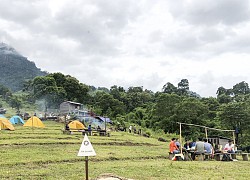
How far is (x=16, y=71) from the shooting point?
16538 centimetres

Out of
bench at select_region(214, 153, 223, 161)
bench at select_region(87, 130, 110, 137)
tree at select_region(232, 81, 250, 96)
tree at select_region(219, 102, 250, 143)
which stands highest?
tree at select_region(232, 81, 250, 96)

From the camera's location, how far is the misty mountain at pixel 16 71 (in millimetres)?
145675

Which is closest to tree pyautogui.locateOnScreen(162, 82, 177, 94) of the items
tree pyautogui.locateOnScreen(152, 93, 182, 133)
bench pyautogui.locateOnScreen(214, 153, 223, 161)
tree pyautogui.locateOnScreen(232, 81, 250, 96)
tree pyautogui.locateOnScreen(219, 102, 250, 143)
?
tree pyautogui.locateOnScreen(232, 81, 250, 96)

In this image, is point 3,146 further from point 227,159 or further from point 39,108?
point 39,108

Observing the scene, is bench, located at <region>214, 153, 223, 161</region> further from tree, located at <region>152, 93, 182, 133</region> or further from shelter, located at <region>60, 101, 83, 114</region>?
shelter, located at <region>60, 101, 83, 114</region>

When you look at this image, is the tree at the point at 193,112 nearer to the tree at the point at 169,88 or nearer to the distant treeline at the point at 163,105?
the distant treeline at the point at 163,105

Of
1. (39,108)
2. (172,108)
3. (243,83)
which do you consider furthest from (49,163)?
(243,83)

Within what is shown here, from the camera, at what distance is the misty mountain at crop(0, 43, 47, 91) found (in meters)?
146

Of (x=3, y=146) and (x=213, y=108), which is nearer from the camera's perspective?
(x=3, y=146)

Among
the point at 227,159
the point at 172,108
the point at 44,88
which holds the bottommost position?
the point at 227,159

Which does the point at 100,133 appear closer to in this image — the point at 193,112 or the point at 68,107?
the point at 193,112

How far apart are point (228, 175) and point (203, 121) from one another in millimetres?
35559

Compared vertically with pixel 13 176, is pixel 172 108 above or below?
above

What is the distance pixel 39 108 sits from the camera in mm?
70312
